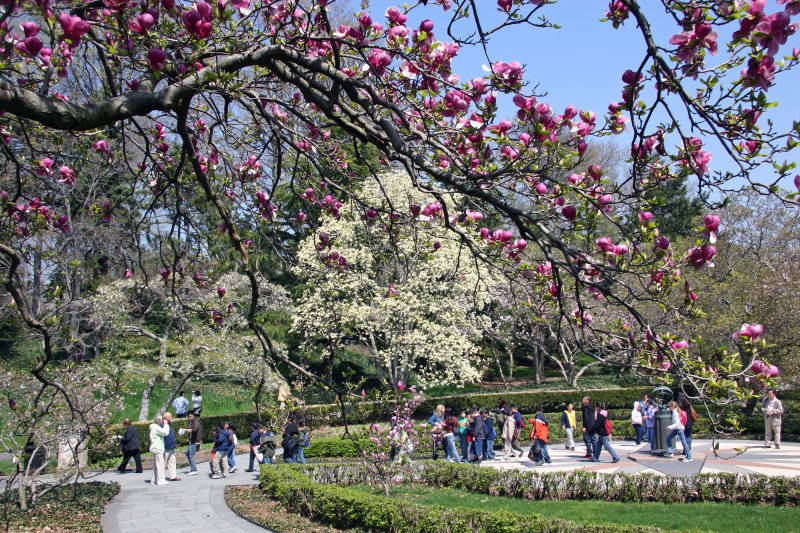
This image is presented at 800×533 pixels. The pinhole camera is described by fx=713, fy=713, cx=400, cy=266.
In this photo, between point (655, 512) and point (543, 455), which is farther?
point (543, 455)

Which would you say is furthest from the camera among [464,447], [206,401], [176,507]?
[206,401]

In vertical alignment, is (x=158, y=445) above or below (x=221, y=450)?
above

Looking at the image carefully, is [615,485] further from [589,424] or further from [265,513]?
[265,513]

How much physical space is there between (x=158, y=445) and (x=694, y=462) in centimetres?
1003

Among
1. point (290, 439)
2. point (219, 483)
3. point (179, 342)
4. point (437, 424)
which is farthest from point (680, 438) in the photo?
point (179, 342)

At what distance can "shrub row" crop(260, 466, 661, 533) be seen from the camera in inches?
314

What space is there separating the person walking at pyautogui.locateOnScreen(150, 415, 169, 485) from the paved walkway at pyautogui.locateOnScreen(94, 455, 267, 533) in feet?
0.75

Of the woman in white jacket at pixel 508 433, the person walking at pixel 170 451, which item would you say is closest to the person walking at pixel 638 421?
the woman in white jacket at pixel 508 433

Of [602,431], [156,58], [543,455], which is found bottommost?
[543,455]

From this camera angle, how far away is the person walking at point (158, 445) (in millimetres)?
13738

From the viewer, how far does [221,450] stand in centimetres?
1500

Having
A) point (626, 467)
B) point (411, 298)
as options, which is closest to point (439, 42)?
point (626, 467)

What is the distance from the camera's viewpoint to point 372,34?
4.52 meters

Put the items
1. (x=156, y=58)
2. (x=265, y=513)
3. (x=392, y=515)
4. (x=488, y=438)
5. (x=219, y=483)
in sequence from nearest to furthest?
(x=156, y=58) < (x=392, y=515) < (x=265, y=513) < (x=219, y=483) < (x=488, y=438)
